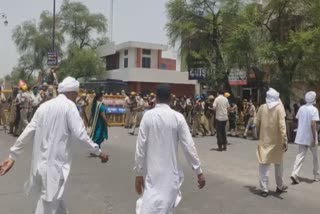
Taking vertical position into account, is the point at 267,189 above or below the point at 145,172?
below

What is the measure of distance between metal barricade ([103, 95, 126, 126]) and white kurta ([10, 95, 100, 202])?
2021cm

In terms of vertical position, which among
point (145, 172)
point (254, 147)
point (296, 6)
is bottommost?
point (254, 147)

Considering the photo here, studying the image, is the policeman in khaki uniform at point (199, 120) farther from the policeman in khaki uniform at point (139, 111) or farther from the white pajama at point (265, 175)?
the white pajama at point (265, 175)

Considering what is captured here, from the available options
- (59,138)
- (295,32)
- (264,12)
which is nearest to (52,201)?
(59,138)

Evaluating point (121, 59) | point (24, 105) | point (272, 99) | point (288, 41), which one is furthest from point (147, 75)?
point (272, 99)

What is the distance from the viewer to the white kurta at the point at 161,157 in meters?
5.08

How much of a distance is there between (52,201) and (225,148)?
1115cm

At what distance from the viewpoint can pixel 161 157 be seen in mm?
5152

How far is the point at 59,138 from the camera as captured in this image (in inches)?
206

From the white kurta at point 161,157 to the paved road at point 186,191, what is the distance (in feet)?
7.62

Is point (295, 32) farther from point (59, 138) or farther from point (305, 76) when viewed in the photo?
point (59, 138)

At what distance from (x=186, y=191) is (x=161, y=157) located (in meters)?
3.87

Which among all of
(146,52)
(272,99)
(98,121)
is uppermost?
(146,52)

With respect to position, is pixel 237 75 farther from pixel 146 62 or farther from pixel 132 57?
pixel 146 62
